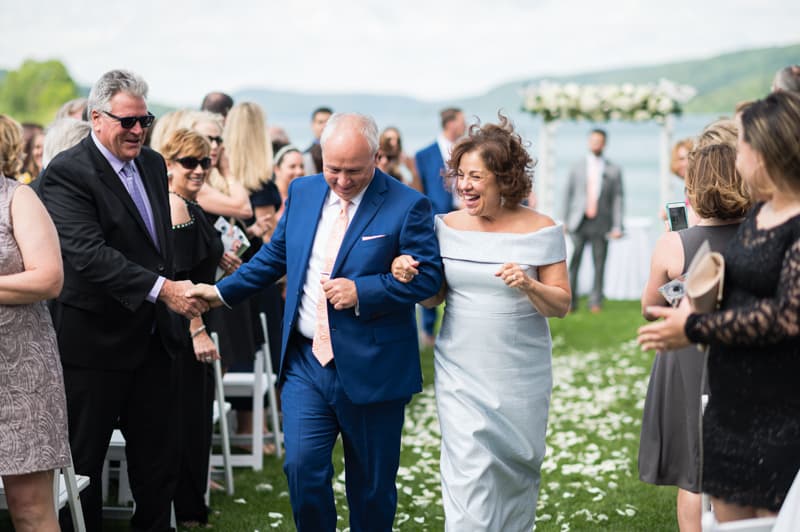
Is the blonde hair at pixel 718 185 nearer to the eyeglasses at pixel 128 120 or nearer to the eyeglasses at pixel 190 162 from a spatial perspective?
the eyeglasses at pixel 128 120

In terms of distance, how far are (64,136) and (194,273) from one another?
0.88m

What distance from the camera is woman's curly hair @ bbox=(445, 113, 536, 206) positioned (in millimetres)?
4238

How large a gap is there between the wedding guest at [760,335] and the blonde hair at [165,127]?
10.6 feet

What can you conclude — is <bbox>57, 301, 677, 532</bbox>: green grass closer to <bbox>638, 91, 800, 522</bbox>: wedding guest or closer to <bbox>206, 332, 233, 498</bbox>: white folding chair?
<bbox>206, 332, 233, 498</bbox>: white folding chair

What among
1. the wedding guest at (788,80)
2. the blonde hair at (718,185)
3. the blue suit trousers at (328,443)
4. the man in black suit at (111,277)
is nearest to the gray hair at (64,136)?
the man in black suit at (111,277)

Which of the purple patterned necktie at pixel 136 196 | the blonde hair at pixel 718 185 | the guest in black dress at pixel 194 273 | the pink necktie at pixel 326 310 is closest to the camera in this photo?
the blonde hair at pixel 718 185

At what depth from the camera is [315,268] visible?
4.33 metres

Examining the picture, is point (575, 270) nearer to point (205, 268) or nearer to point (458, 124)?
point (458, 124)

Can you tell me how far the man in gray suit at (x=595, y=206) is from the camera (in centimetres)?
1377

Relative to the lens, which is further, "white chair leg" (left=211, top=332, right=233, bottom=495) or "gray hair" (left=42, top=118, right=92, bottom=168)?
"white chair leg" (left=211, top=332, right=233, bottom=495)

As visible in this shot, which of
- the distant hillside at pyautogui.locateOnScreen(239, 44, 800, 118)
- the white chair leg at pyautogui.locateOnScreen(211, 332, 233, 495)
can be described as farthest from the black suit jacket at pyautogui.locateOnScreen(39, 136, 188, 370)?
the distant hillside at pyautogui.locateOnScreen(239, 44, 800, 118)

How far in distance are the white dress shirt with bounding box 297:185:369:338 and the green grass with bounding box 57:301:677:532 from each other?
1.55 meters

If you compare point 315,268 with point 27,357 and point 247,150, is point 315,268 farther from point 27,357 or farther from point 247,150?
point 247,150

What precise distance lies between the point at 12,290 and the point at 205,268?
5.70 feet
